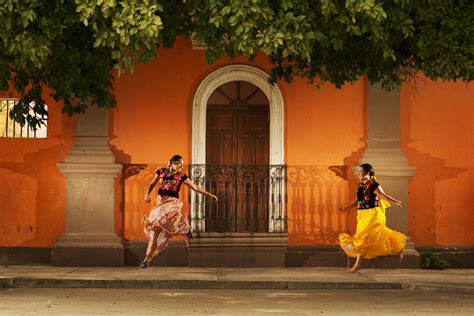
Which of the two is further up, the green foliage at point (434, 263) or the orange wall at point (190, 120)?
the orange wall at point (190, 120)

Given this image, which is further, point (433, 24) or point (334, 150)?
point (334, 150)

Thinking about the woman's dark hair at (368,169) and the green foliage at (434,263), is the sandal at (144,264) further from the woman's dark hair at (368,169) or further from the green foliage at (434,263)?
the green foliage at (434,263)

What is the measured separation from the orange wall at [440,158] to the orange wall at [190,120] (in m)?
0.89

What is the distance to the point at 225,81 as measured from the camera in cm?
1714

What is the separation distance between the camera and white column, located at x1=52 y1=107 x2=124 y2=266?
1642cm

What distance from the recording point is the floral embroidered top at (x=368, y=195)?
50.5ft

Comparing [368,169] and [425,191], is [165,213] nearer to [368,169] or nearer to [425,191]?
[368,169]

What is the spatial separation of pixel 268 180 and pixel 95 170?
2.80m

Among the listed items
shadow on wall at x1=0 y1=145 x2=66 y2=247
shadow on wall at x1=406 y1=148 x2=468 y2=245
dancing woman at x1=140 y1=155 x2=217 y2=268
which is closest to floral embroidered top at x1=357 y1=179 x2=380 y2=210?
shadow on wall at x1=406 y1=148 x2=468 y2=245

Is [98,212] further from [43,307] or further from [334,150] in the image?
[43,307]

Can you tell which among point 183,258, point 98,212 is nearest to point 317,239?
point 183,258

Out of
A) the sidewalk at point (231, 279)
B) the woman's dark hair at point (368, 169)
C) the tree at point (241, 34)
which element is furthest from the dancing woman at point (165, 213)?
the woman's dark hair at point (368, 169)

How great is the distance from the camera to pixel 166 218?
15.4m

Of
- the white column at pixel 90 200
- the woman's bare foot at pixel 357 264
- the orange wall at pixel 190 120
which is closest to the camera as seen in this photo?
the woman's bare foot at pixel 357 264
